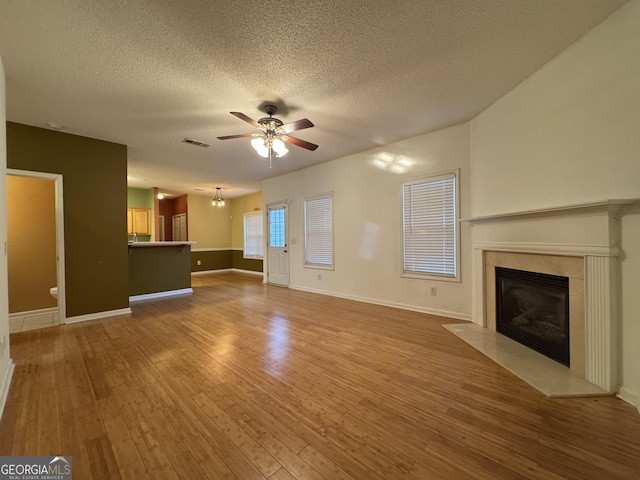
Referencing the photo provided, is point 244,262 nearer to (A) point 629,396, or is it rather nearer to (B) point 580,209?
(B) point 580,209

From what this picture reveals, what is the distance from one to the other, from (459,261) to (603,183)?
75.2 inches

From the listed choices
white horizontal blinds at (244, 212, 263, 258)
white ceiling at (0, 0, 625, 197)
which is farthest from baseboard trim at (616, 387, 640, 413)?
white horizontal blinds at (244, 212, 263, 258)

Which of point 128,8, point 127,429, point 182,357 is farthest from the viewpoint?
point 182,357

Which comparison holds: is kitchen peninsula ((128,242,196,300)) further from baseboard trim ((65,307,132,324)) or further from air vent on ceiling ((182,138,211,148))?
air vent on ceiling ((182,138,211,148))

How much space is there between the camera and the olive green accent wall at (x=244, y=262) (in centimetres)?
879

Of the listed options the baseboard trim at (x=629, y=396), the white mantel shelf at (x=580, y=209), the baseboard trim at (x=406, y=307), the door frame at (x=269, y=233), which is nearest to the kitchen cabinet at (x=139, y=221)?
the door frame at (x=269, y=233)

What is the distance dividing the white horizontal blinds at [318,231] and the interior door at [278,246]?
0.79 m

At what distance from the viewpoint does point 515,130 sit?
9.39 ft

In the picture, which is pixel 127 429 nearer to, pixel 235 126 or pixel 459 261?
pixel 235 126

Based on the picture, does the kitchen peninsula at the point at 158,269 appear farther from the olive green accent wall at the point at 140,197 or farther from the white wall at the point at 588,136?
the white wall at the point at 588,136

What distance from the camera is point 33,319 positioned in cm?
402

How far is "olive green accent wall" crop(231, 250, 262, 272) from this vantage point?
8.79 m

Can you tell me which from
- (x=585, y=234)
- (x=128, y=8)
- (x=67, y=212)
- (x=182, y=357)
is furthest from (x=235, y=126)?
(x=585, y=234)

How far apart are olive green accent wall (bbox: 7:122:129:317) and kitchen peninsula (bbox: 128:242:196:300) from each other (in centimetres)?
92
